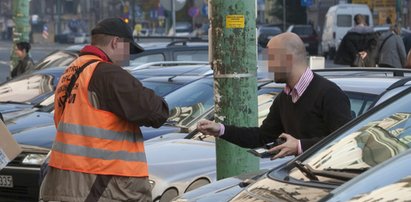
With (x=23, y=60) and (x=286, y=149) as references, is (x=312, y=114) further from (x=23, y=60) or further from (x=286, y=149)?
(x=23, y=60)

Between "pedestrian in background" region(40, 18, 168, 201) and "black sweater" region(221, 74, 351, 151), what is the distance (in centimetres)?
67

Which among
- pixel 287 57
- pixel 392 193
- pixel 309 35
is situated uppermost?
pixel 287 57

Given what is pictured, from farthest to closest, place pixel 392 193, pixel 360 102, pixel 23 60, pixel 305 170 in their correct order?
pixel 23 60 < pixel 360 102 < pixel 305 170 < pixel 392 193

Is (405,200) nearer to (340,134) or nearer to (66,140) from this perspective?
(340,134)

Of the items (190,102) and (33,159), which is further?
(190,102)

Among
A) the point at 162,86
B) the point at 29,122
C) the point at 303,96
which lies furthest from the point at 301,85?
the point at 29,122

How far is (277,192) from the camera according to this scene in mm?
4227

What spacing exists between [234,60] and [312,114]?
0.89 metres

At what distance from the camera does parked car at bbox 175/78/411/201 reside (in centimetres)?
427

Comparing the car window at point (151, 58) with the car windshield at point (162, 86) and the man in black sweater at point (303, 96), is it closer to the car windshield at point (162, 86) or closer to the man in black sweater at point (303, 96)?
the car windshield at point (162, 86)

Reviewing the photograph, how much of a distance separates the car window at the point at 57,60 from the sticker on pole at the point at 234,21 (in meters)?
10.3

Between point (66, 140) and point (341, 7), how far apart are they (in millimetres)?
41301

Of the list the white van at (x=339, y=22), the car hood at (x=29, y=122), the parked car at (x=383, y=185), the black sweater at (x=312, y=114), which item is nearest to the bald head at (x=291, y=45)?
the black sweater at (x=312, y=114)

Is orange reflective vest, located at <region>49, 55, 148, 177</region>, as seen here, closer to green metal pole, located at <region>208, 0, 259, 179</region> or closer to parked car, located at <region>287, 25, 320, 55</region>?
green metal pole, located at <region>208, 0, 259, 179</region>
